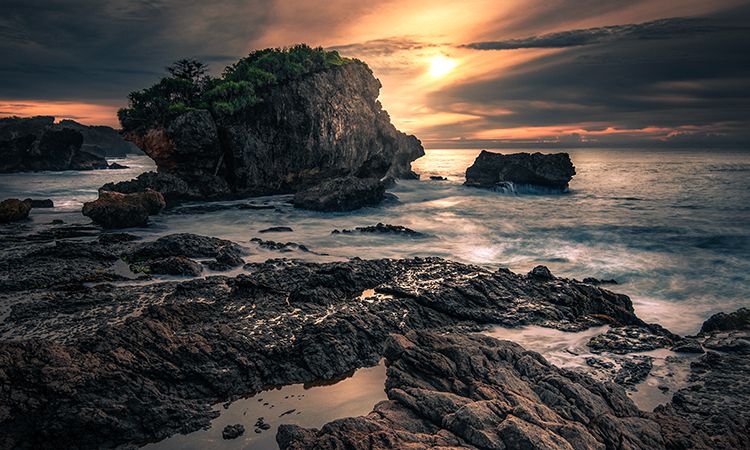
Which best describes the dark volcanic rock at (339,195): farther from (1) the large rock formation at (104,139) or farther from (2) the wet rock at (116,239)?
(1) the large rock formation at (104,139)

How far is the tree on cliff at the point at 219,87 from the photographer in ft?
91.3

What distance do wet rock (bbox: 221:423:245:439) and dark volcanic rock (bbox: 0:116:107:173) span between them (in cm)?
8214

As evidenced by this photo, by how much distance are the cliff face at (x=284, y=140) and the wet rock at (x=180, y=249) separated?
47.7 ft

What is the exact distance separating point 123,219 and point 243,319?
50.6ft

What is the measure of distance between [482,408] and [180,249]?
12873mm

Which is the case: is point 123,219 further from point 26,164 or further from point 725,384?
point 26,164

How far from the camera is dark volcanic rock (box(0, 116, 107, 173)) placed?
66125mm

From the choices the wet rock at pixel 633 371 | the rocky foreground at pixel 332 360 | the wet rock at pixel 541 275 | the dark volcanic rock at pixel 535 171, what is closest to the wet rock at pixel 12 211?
the rocky foreground at pixel 332 360

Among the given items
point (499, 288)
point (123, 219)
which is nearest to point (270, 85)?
point (123, 219)

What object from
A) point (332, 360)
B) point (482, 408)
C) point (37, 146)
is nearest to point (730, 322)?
point (482, 408)

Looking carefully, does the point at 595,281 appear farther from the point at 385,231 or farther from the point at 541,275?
the point at 385,231

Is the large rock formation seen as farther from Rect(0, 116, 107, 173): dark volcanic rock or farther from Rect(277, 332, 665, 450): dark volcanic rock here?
Rect(277, 332, 665, 450): dark volcanic rock

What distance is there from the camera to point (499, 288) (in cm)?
1194

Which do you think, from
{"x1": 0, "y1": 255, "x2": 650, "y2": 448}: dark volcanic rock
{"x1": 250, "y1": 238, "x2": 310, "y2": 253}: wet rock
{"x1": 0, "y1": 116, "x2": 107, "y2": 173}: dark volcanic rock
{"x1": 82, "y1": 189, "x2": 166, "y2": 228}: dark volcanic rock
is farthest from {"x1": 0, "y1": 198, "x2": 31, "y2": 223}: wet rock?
{"x1": 0, "y1": 116, "x2": 107, "y2": 173}: dark volcanic rock
